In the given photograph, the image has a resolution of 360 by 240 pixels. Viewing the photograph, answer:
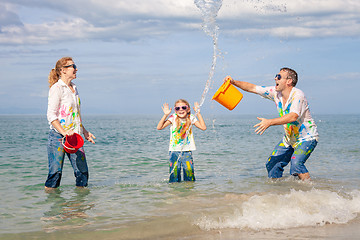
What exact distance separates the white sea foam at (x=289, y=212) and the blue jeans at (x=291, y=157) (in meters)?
0.97

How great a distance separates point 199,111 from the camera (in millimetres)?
6828

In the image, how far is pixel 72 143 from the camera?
574 centimetres

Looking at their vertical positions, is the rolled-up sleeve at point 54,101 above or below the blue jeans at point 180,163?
above

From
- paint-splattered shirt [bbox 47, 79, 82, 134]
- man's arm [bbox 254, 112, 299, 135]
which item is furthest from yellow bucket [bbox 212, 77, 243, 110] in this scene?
paint-splattered shirt [bbox 47, 79, 82, 134]

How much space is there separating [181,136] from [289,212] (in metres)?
2.47

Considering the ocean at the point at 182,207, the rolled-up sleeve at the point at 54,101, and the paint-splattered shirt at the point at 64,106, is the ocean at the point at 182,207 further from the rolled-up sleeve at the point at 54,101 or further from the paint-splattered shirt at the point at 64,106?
the rolled-up sleeve at the point at 54,101

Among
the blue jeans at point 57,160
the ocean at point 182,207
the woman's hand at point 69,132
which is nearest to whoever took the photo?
the ocean at point 182,207

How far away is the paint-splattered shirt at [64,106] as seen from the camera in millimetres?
5684

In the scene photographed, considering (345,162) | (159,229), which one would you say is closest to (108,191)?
(159,229)

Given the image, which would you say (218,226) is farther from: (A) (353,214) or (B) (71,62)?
(B) (71,62)

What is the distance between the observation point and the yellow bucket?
6.24 meters

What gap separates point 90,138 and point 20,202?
1446 millimetres

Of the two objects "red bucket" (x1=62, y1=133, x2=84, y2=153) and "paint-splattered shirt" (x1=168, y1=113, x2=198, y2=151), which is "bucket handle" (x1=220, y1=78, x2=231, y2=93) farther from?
"red bucket" (x1=62, y1=133, x2=84, y2=153)

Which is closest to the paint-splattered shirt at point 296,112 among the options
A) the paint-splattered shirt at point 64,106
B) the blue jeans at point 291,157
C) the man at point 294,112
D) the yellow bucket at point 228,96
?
the man at point 294,112
